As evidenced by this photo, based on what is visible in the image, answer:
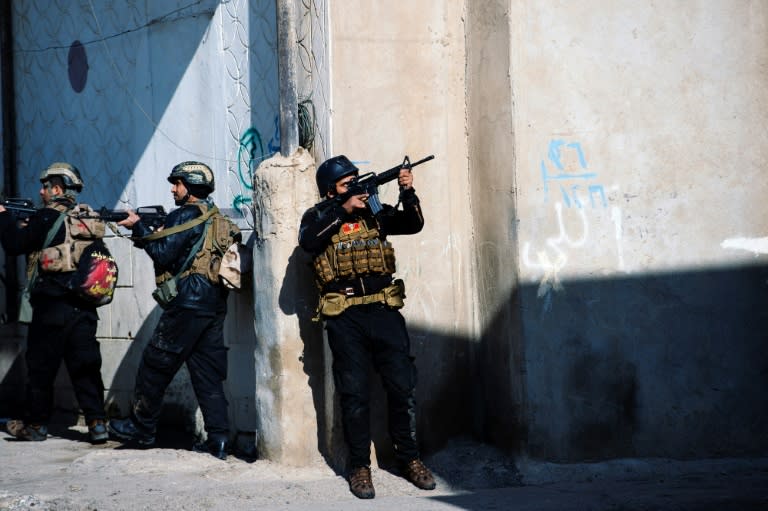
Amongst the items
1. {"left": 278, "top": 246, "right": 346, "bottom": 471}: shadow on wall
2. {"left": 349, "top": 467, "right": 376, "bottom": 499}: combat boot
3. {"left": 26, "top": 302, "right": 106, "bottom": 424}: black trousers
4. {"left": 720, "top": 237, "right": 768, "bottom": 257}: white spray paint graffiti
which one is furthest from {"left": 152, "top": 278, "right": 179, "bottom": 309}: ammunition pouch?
{"left": 720, "top": 237, "right": 768, "bottom": 257}: white spray paint graffiti

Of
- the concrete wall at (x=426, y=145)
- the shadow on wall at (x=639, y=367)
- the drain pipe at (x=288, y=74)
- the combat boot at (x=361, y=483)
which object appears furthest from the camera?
the drain pipe at (x=288, y=74)

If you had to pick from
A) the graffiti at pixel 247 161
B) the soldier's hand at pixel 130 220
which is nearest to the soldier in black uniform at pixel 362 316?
the graffiti at pixel 247 161

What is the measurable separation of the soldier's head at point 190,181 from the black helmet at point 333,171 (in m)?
1.13

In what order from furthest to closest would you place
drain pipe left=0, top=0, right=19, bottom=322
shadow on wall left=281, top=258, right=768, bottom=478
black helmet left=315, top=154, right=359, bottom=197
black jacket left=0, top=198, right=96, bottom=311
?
drain pipe left=0, top=0, right=19, bottom=322
black jacket left=0, top=198, right=96, bottom=311
shadow on wall left=281, top=258, right=768, bottom=478
black helmet left=315, top=154, right=359, bottom=197

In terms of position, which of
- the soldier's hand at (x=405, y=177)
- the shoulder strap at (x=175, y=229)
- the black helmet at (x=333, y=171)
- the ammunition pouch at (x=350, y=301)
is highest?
the black helmet at (x=333, y=171)

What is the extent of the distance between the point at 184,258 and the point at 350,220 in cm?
135

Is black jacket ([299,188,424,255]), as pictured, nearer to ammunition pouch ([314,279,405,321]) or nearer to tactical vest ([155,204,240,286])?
ammunition pouch ([314,279,405,321])

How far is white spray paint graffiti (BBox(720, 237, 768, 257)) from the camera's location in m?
5.80

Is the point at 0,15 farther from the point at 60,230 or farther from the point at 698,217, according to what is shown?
the point at 698,217

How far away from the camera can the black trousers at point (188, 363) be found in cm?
634

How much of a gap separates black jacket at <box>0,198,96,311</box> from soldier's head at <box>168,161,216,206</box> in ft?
3.63

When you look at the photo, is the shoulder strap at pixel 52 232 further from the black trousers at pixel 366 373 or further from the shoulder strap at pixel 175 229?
the black trousers at pixel 366 373

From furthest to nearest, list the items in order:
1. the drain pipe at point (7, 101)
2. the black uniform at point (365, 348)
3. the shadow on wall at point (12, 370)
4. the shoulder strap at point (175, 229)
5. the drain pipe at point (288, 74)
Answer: the drain pipe at point (7, 101) → the shadow on wall at point (12, 370) → the shoulder strap at point (175, 229) → the drain pipe at point (288, 74) → the black uniform at point (365, 348)

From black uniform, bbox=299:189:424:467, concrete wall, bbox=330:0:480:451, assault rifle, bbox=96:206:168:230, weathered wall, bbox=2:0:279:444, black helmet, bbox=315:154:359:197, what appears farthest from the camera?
weathered wall, bbox=2:0:279:444
